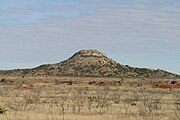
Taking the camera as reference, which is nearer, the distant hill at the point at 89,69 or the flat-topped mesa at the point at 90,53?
the distant hill at the point at 89,69

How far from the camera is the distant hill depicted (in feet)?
525

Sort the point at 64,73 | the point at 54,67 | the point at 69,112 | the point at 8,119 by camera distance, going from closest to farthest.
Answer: the point at 8,119, the point at 69,112, the point at 64,73, the point at 54,67

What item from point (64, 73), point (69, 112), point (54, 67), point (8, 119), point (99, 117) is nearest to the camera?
point (8, 119)

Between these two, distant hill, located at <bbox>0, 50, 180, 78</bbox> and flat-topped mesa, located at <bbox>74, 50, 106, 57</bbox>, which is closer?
distant hill, located at <bbox>0, 50, 180, 78</bbox>

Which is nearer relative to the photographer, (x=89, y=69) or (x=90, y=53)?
(x=89, y=69)

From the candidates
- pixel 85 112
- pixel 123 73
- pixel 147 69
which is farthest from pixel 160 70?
pixel 85 112

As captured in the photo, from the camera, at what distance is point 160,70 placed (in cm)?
17312

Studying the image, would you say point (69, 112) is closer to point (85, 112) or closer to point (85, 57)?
point (85, 112)

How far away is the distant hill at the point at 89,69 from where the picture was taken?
525 ft

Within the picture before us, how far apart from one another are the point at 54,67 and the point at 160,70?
38.1m

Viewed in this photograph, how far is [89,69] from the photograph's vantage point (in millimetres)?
165750

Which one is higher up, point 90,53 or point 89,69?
point 90,53

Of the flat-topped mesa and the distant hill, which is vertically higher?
the flat-topped mesa

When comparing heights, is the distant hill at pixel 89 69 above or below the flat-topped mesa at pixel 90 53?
below
